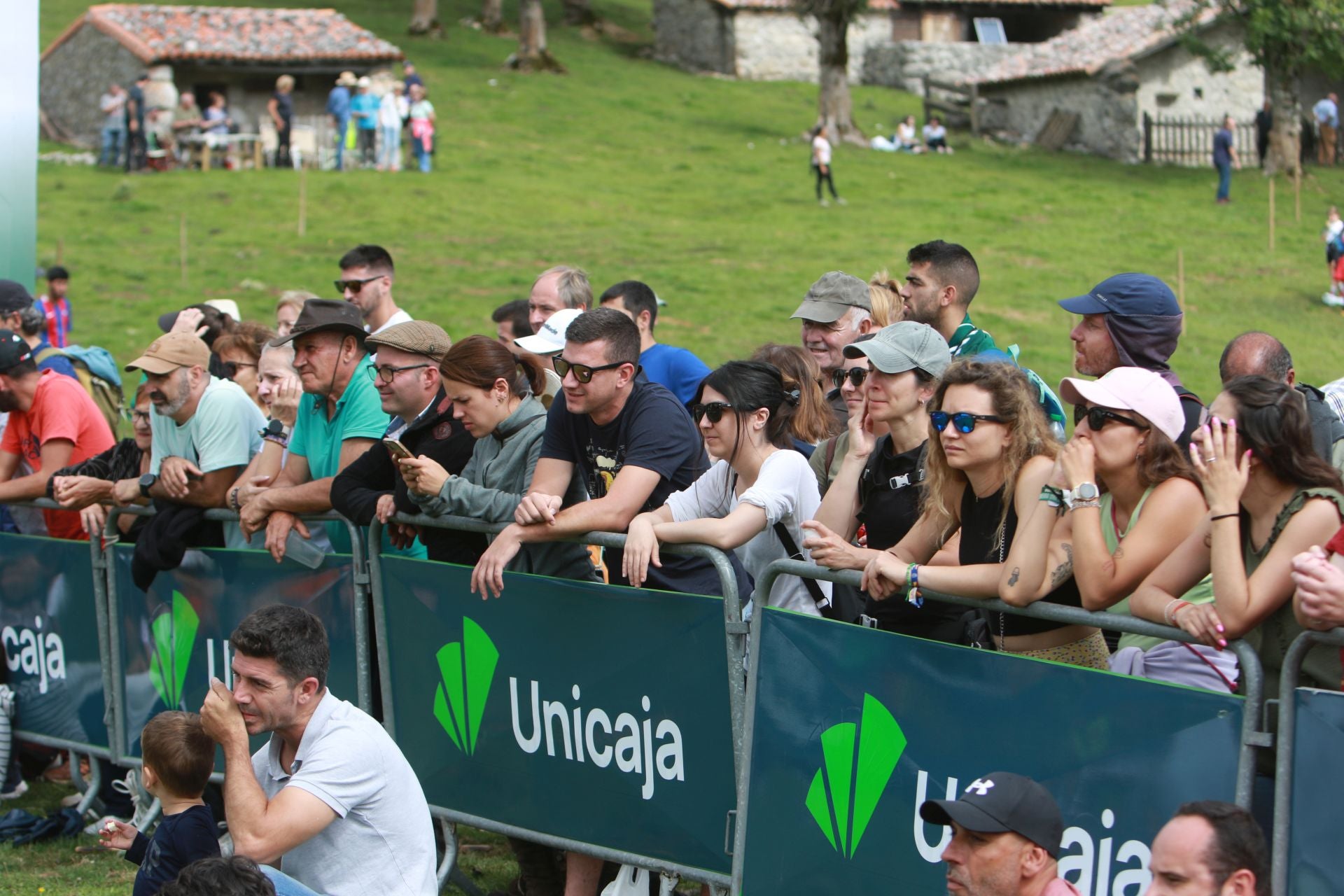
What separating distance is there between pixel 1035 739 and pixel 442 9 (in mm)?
57286

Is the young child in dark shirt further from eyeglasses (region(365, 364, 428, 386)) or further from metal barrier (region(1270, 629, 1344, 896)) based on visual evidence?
metal barrier (region(1270, 629, 1344, 896))

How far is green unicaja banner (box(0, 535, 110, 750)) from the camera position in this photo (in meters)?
8.05

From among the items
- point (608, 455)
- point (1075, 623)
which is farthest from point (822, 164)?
point (1075, 623)

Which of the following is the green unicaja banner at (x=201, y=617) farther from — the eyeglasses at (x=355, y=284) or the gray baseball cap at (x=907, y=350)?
the gray baseball cap at (x=907, y=350)

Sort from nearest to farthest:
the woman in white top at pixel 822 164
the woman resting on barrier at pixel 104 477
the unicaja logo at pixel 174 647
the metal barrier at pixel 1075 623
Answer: the metal barrier at pixel 1075 623 → the unicaja logo at pixel 174 647 → the woman resting on barrier at pixel 104 477 → the woman in white top at pixel 822 164

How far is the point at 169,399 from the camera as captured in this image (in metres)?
7.38

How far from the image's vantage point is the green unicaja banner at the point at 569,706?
539 cm

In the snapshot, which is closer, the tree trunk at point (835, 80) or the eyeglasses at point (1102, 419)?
the eyeglasses at point (1102, 419)

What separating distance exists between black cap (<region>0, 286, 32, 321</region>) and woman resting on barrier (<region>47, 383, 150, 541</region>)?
226cm

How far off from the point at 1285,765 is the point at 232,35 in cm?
4374

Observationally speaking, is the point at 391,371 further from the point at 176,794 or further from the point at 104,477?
the point at 104,477

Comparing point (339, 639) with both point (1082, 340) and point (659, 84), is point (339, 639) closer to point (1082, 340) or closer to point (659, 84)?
point (1082, 340)

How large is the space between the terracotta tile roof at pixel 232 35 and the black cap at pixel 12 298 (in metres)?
33.7

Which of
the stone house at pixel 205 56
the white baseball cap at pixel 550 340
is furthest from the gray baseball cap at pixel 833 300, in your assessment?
the stone house at pixel 205 56
